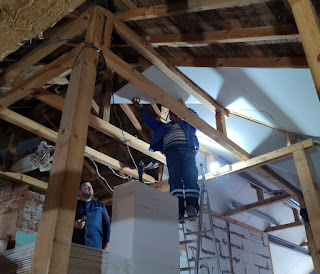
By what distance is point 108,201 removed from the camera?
6828 millimetres

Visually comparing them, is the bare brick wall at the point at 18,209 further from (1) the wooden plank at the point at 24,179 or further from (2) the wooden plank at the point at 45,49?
(2) the wooden plank at the point at 45,49

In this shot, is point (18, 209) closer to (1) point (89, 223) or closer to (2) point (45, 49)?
(1) point (89, 223)

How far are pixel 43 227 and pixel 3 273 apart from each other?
0.61 meters

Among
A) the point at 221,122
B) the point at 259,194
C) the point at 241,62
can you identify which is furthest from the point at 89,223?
the point at 259,194

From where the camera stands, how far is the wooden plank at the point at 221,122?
4.26 metres

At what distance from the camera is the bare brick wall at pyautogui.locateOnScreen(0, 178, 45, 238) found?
5391 mm

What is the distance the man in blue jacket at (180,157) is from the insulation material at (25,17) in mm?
2704

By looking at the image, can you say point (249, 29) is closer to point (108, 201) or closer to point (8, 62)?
point (8, 62)

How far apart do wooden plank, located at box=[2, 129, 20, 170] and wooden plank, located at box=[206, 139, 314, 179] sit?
9.94 feet

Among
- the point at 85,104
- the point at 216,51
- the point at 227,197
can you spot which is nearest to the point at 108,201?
the point at 227,197

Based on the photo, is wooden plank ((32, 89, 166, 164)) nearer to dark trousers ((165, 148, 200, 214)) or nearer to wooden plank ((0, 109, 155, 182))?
wooden plank ((0, 109, 155, 182))

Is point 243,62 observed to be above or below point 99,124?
above

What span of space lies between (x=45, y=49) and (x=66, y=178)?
68.8 inches

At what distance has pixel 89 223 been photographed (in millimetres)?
3666
